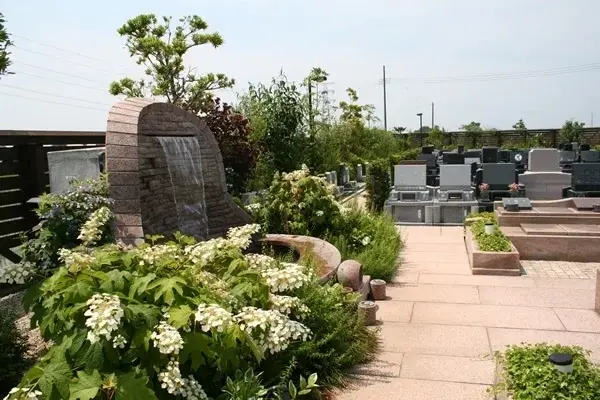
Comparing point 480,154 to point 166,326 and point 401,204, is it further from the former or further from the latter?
point 166,326

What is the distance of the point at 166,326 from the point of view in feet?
8.79

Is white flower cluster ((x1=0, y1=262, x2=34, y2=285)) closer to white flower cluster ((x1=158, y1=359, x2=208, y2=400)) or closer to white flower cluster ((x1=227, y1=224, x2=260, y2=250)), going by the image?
white flower cluster ((x1=227, y1=224, x2=260, y2=250))

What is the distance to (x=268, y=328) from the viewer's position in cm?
313

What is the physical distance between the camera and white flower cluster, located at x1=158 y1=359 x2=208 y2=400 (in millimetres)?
2605

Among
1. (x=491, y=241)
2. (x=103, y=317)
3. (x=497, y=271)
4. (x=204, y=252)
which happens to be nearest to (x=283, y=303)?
(x=204, y=252)

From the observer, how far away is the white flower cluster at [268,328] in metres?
2.98

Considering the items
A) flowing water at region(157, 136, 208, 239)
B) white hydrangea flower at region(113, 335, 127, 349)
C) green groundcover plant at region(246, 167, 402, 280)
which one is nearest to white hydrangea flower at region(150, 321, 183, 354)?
white hydrangea flower at region(113, 335, 127, 349)

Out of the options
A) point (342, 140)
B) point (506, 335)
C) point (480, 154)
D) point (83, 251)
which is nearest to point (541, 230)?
point (506, 335)

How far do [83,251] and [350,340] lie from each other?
2.31 meters

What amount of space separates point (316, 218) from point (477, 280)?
246 centimetres

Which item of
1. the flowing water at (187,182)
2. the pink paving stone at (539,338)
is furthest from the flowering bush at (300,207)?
the pink paving stone at (539,338)

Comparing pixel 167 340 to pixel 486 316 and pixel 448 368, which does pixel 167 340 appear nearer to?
pixel 448 368

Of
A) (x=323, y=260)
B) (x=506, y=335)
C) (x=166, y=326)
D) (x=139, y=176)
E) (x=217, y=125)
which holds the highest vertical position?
(x=217, y=125)

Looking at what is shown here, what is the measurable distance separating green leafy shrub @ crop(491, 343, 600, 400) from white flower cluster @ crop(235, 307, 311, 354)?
4.59 feet
